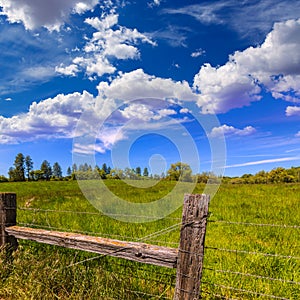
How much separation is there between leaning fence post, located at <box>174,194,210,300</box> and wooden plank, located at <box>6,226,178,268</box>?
0.14m

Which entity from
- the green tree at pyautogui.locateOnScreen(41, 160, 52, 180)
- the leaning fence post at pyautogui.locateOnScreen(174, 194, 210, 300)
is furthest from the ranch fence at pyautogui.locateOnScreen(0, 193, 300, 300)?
the green tree at pyautogui.locateOnScreen(41, 160, 52, 180)

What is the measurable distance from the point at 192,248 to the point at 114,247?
1.05 meters

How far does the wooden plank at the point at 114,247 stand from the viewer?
3.48 m

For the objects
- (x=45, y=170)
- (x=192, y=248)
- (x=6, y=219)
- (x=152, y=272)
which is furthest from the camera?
(x=45, y=170)

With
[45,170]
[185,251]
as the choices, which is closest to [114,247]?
[185,251]

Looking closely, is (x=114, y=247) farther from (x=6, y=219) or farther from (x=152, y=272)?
(x=6, y=219)

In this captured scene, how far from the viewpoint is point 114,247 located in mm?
3852

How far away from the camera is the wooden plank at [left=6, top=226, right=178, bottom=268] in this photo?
348 cm

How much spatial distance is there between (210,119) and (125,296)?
3915mm

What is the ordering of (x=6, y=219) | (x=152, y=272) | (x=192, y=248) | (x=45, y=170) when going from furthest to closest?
1. (x=45, y=170)
2. (x=6, y=219)
3. (x=152, y=272)
4. (x=192, y=248)

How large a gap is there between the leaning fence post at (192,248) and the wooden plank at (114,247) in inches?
5.5

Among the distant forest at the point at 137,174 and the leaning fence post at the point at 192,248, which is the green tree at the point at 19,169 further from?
the leaning fence post at the point at 192,248

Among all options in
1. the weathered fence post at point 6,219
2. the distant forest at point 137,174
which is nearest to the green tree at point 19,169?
the distant forest at point 137,174

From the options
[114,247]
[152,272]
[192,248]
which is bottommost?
[152,272]
